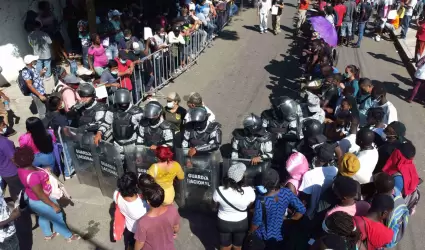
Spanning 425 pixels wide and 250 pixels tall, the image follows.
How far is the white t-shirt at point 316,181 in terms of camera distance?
472 centimetres

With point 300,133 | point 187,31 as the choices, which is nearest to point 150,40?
point 187,31

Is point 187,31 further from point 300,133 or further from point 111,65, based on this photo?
point 300,133

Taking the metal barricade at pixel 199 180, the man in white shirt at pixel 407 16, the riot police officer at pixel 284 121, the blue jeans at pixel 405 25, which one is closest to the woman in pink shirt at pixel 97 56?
the metal barricade at pixel 199 180

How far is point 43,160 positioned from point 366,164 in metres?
4.64

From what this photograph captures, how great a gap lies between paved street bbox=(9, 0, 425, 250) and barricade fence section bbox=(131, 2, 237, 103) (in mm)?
298

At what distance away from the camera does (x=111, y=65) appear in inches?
321

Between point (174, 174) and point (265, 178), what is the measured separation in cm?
141

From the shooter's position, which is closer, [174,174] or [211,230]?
[174,174]

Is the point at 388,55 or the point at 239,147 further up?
the point at 239,147

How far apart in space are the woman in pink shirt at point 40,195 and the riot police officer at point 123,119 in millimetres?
1317

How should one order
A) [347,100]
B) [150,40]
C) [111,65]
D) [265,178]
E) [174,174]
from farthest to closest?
1. [150,40]
2. [111,65]
3. [347,100]
4. [174,174]
5. [265,178]

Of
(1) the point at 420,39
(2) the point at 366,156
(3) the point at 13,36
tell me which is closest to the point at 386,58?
(1) the point at 420,39

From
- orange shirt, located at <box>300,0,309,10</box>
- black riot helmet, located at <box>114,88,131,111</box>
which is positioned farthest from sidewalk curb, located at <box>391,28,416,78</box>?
black riot helmet, located at <box>114,88,131,111</box>

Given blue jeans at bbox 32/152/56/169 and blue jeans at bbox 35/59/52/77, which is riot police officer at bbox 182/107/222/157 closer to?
blue jeans at bbox 32/152/56/169
